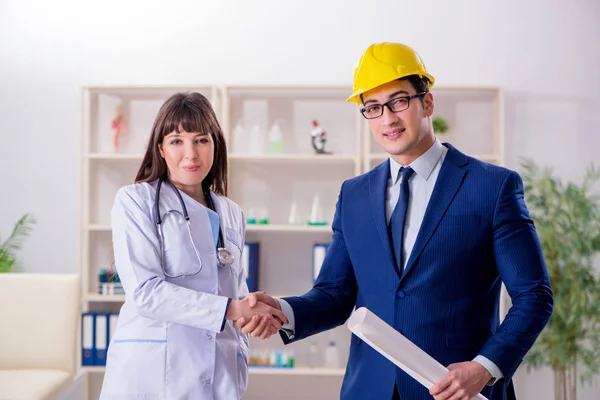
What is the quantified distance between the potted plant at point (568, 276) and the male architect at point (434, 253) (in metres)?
2.29

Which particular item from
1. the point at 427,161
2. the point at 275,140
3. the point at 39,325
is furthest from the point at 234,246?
the point at 275,140

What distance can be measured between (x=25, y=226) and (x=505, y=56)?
3303 millimetres

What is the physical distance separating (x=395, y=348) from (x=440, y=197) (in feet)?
1.48

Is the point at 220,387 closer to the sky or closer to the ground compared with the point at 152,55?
closer to the ground

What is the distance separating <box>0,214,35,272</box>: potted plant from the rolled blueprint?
3.42m

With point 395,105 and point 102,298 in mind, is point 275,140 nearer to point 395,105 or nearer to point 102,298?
point 102,298

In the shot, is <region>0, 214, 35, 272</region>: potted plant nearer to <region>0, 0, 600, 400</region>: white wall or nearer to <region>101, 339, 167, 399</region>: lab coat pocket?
<region>0, 0, 600, 400</region>: white wall

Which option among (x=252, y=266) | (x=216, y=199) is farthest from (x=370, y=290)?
(x=252, y=266)

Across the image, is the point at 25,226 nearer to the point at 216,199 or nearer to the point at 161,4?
the point at 161,4

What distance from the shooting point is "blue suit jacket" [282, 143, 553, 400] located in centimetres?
163

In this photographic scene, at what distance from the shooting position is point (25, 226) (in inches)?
178

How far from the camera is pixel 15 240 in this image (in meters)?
4.50

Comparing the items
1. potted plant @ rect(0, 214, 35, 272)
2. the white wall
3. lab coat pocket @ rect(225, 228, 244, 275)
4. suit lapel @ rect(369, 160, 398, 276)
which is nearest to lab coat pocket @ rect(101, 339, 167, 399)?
lab coat pocket @ rect(225, 228, 244, 275)

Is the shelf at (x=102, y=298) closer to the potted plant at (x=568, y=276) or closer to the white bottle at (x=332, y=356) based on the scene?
the white bottle at (x=332, y=356)
